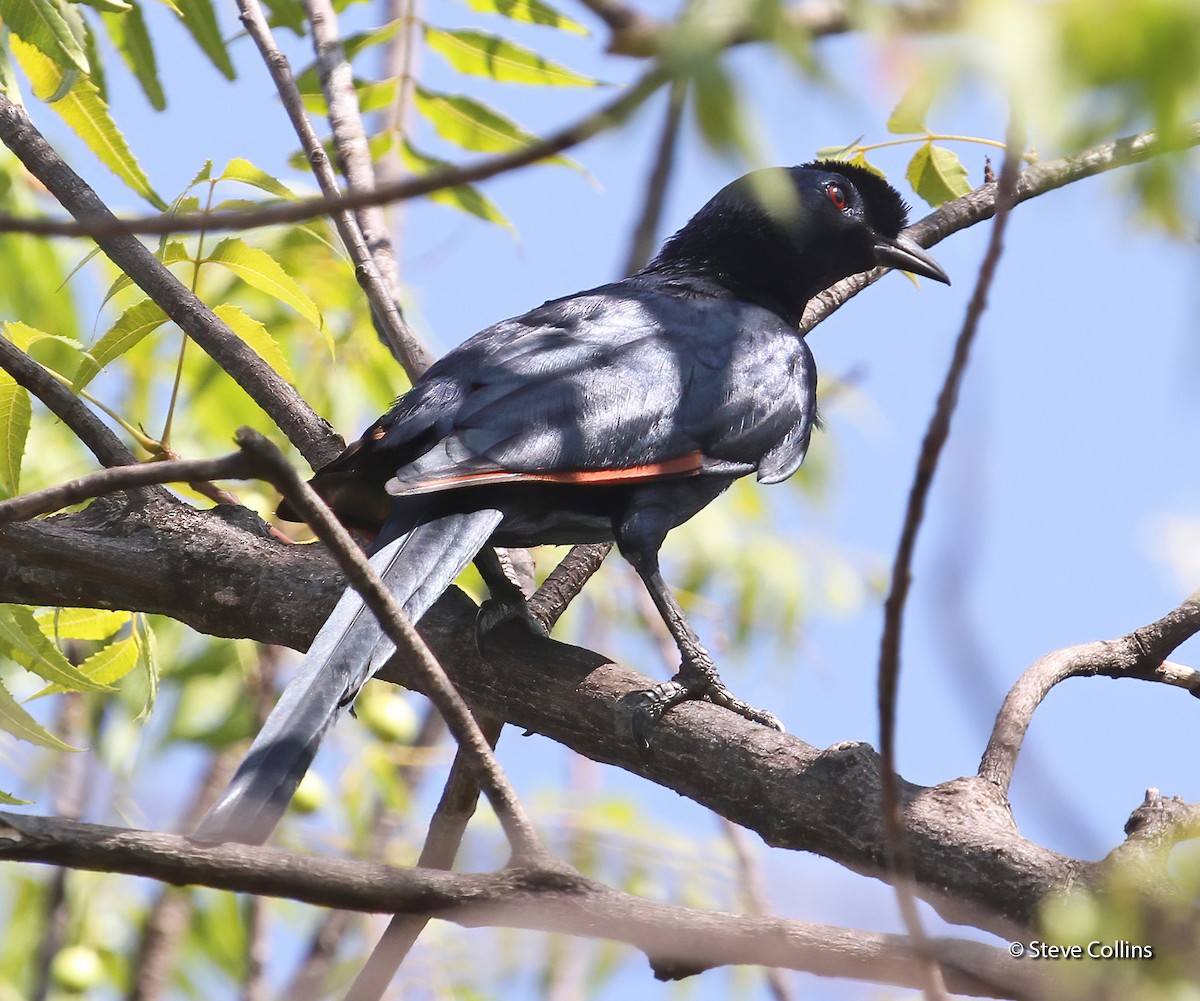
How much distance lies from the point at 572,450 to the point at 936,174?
1647 millimetres

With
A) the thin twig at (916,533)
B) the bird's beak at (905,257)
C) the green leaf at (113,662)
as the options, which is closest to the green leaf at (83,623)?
the green leaf at (113,662)

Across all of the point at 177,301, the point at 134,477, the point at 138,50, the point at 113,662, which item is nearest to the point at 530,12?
the point at 138,50

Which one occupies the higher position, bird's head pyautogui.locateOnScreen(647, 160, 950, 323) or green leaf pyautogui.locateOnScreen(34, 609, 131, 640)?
bird's head pyautogui.locateOnScreen(647, 160, 950, 323)

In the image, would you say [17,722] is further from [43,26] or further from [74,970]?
[74,970]

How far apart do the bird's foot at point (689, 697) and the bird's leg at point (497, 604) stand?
0.39 m

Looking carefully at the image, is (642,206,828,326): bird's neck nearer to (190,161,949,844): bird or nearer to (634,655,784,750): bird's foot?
(190,161,949,844): bird

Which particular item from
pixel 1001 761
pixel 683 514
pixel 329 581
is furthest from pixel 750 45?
pixel 683 514

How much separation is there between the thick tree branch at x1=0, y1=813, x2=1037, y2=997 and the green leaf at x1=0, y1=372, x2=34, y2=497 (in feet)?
5.10

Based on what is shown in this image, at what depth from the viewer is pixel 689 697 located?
3098 mm

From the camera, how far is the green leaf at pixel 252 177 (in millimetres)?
3393

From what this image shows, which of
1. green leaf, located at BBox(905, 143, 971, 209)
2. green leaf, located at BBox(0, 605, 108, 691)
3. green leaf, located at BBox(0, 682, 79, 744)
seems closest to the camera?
green leaf, located at BBox(0, 682, 79, 744)

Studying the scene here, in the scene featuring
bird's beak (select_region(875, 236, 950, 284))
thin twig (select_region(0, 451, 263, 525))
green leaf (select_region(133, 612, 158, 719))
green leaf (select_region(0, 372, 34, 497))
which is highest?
bird's beak (select_region(875, 236, 950, 284))

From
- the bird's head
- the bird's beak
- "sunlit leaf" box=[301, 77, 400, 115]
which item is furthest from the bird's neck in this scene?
"sunlit leaf" box=[301, 77, 400, 115]

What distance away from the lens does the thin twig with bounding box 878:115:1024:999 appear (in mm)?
1594
